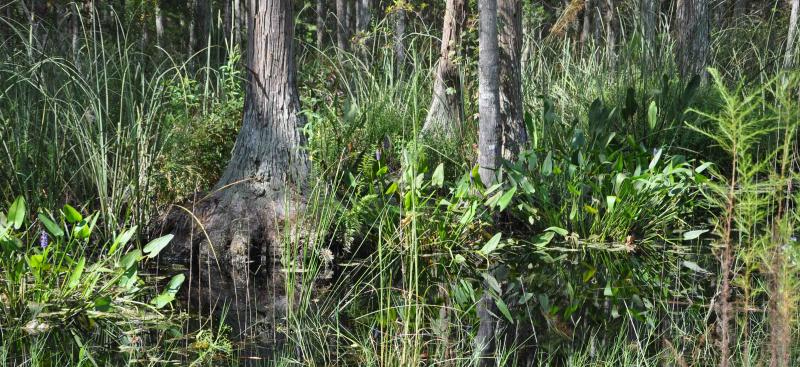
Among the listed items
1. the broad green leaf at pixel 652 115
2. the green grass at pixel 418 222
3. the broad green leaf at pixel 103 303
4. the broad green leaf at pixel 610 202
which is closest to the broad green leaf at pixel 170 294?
the green grass at pixel 418 222

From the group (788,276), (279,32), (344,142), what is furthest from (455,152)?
(788,276)

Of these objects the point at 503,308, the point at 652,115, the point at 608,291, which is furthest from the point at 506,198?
the point at 652,115

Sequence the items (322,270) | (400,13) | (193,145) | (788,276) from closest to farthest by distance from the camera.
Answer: (788,276)
(322,270)
(193,145)
(400,13)

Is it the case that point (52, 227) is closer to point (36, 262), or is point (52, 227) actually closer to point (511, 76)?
point (36, 262)

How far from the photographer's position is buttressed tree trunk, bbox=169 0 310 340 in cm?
557

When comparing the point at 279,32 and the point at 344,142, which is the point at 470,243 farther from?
the point at 279,32

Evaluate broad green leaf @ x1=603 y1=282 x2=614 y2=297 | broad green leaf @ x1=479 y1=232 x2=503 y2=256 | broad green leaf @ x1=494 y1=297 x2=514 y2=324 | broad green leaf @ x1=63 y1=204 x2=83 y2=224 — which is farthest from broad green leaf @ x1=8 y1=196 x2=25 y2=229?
broad green leaf @ x1=603 y1=282 x2=614 y2=297

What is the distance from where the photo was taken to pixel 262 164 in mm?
5746

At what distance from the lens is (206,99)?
705 cm

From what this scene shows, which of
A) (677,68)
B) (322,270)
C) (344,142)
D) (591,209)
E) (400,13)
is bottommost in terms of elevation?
(322,270)

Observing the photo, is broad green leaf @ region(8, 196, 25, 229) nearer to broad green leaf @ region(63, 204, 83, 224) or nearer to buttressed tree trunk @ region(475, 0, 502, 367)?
broad green leaf @ region(63, 204, 83, 224)

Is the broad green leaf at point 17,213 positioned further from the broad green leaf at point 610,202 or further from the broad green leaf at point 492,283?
the broad green leaf at point 610,202

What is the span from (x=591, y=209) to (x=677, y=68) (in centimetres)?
275

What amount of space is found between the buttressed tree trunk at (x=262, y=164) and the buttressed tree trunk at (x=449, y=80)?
138cm
